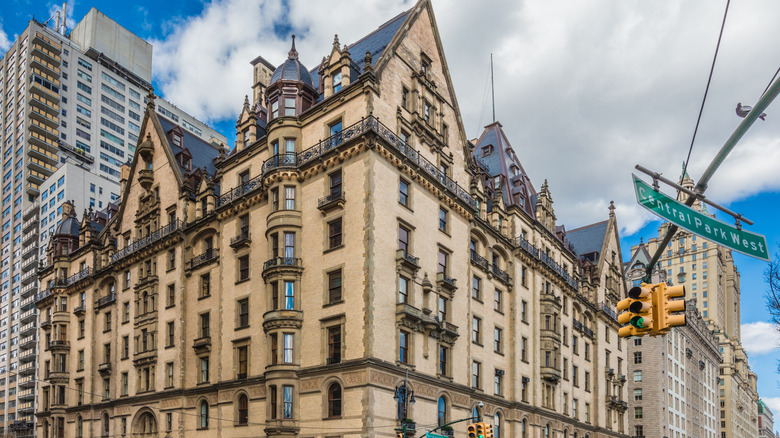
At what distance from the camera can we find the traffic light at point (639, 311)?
13.4 metres

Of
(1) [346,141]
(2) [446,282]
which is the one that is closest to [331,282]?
(2) [446,282]

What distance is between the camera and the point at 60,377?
68.9m

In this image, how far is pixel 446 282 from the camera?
48938 mm

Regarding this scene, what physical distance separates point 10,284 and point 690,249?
15861 centimetres

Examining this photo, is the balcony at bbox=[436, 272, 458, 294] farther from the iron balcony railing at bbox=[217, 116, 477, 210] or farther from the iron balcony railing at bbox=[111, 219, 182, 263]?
the iron balcony railing at bbox=[111, 219, 182, 263]

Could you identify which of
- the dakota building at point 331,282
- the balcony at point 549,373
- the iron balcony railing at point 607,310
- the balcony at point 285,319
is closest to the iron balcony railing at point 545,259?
the dakota building at point 331,282

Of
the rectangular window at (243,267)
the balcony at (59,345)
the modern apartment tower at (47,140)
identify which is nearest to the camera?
the rectangular window at (243,267)

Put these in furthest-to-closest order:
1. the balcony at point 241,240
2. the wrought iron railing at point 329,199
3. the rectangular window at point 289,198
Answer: the balcony at point 241,240 < the rectangular window at point 289,198 < the wrought iron railing at point 329,199

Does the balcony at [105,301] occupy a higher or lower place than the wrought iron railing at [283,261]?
lower

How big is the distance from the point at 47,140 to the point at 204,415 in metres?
86.4

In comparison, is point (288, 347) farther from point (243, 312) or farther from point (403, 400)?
point (403, 400)

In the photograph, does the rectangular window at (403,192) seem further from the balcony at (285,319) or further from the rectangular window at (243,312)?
the rectangular window at (243,312)

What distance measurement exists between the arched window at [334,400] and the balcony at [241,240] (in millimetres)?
13509

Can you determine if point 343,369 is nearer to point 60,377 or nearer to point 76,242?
point 60,377
